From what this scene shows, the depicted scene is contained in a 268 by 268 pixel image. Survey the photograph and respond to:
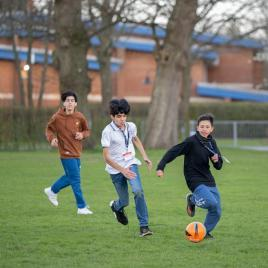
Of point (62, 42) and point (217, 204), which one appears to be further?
point (62, 42)

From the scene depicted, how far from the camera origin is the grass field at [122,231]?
8406mm

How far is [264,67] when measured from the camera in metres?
67.8

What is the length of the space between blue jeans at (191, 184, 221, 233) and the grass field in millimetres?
259

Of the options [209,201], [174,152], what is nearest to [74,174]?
[174,152]

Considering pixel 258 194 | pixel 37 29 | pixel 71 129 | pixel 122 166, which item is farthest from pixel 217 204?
pixel 37 29

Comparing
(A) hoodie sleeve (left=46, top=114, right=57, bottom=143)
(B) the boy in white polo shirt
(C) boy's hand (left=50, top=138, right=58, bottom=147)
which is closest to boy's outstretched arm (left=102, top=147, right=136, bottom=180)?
(B) the boy in white polo shirt

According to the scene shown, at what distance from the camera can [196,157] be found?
31.8 ft

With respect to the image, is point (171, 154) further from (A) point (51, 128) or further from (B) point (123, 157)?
(A) point (51, 128)

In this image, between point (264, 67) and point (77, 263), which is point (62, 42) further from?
point (264, 67)

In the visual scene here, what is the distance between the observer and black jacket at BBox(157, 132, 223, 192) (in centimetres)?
970

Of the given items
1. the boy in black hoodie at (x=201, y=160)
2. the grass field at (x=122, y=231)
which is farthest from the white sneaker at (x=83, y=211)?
the boy in black hoodie at (x=201, y=160)

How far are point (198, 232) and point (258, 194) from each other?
19.8 feet

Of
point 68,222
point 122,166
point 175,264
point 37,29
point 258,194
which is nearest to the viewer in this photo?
point 175,264

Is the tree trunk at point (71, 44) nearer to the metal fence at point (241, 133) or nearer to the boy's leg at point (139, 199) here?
the metal fence at point (241, 133)
